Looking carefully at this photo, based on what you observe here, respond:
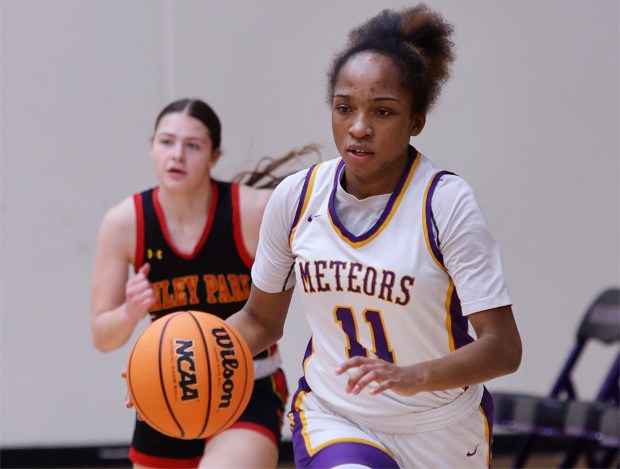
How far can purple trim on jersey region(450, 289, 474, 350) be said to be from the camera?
2504 mm

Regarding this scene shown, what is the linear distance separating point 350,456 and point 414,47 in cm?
106

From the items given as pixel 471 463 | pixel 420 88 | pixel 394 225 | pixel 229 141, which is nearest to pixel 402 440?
pixel 471 463

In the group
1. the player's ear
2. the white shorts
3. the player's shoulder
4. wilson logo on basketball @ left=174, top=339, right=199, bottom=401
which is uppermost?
the player's ear

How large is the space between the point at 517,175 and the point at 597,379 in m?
1.37

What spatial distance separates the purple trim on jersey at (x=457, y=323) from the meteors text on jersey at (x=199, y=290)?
44.9 inches

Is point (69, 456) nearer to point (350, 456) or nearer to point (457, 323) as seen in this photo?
point (350, 456)

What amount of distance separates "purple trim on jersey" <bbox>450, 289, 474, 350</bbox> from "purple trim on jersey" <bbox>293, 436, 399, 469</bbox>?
13.4 inches

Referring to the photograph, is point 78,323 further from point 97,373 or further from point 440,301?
point 440,301

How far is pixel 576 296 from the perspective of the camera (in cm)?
589

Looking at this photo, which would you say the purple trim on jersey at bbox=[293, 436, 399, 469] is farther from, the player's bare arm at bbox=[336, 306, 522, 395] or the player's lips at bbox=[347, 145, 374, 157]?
the player's lips at bbox=[347, 145, 374, 157]

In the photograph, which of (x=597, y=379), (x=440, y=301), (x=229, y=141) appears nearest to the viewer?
(x=440, y=301)

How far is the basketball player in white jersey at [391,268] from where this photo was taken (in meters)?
2.38

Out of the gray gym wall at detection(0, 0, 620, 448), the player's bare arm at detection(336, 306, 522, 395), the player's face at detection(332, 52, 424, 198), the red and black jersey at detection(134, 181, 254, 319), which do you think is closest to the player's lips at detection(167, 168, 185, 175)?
the red and black jersey at detection(134, 181, 254, 319)

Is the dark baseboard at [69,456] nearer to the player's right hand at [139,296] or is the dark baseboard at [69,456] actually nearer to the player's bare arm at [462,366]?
the player's right hand at [139,296]
